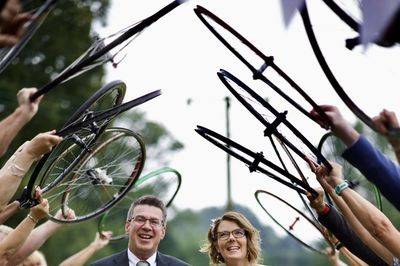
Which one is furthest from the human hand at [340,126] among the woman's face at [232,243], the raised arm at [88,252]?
the raised arm at [88,252]

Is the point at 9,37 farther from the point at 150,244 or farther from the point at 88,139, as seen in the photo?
the point at 150,244

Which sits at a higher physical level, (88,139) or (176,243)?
(88,139)

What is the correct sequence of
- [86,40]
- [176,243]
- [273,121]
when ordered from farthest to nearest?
1. [176,243]
2. [86,40]
3. [273,121]

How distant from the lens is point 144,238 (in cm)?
791

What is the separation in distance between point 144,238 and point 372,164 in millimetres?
4477

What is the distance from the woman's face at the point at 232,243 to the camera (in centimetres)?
796

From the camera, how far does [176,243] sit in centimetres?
8625

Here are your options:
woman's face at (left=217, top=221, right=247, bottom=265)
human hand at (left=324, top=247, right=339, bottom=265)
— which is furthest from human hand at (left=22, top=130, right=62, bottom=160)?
human hand at (left=324, top=247, right=339, bottom=265)

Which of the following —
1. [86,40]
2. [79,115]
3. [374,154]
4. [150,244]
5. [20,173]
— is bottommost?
[150,244]

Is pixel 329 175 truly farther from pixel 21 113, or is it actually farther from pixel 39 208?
pixel 39 208

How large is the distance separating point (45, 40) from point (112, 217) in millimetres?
18663

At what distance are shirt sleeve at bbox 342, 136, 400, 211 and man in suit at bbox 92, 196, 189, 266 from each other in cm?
428

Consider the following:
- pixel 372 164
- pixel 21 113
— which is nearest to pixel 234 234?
pixel 21 113

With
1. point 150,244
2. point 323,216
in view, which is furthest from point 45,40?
point 323,216
